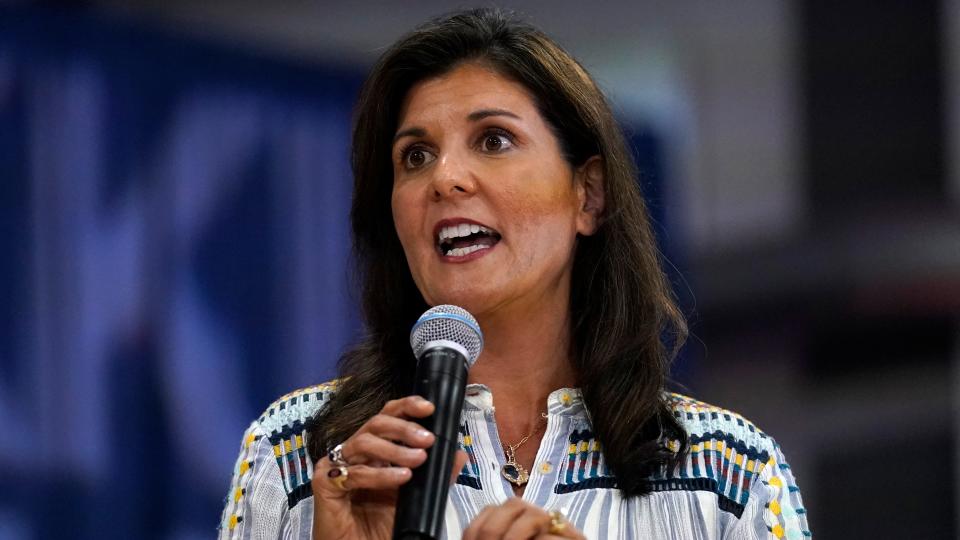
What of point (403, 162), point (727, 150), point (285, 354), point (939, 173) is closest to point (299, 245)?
point (285, 354)

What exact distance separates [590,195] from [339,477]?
837 millimetres

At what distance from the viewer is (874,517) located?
218 inches

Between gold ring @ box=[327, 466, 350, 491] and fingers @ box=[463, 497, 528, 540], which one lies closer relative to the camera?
fingers @ box=[463, 497, 528, 540]

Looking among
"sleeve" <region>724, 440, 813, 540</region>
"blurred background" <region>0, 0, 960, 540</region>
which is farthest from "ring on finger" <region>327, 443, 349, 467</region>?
"blurred background" <region>0, 0, 960, 540</region>

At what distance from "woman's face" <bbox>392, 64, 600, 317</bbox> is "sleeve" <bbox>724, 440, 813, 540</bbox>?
0.51 meters

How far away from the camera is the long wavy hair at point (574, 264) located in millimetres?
2484

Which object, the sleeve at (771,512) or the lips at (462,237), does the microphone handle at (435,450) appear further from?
the sleeve at (771,512)

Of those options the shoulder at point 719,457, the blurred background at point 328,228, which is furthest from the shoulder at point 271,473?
the blurred background at point 328,228

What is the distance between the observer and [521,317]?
2527 mm

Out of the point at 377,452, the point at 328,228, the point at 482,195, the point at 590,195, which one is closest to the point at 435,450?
the point at 377,452

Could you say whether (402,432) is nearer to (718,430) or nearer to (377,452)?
(377,452)

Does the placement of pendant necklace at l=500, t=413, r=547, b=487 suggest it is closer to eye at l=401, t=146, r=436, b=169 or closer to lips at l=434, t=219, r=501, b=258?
lips at l=434, t=219, r=501, b=258

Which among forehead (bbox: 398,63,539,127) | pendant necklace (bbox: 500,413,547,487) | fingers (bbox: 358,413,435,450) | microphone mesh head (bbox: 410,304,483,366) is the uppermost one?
forehead (bbox: 398,63,539,127)

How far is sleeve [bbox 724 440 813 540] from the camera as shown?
237 centimetres
